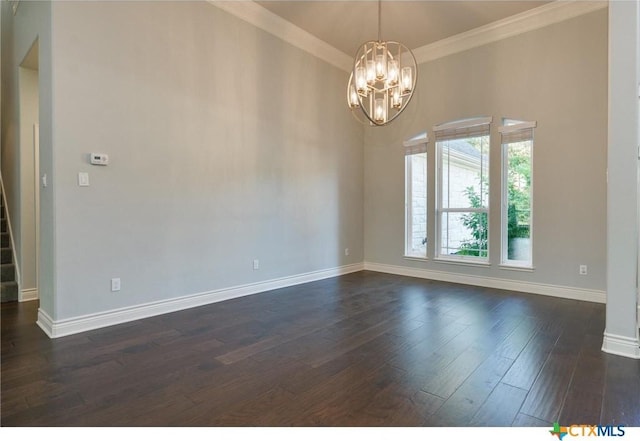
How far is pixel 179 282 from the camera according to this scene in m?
3.62

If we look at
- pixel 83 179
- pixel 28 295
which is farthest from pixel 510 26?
pixel 28 295

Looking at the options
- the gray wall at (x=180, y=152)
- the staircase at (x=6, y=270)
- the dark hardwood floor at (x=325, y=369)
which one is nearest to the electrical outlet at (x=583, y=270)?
the dark hardwood floor at (x=325, y=369)

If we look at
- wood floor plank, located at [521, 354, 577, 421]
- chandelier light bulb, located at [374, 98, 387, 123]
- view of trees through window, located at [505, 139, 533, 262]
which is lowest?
wood floor plank, located at [521, 354, 577, 421]

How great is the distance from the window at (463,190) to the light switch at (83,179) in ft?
14.8

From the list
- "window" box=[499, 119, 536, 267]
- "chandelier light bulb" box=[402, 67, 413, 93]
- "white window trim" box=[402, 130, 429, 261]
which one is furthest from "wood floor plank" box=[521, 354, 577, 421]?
"white window trim" box=[402, 130, 429, 261]

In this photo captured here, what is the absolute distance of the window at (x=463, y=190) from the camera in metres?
4.80

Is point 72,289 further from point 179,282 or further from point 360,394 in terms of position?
point 360,394

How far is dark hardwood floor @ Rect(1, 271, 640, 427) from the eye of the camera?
5.74 ft

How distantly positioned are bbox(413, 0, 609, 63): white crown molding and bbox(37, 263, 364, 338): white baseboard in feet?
13.0

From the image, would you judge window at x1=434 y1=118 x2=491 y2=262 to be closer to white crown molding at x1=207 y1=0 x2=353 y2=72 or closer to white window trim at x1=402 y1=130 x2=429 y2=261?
white window trim at x1=402 y1=130 x2=429 y2=261

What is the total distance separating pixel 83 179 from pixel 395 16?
4087mm

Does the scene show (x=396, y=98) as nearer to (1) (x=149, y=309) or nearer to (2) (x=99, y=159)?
(2) (x=99, y=159)

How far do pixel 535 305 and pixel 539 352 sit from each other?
1.46 m
